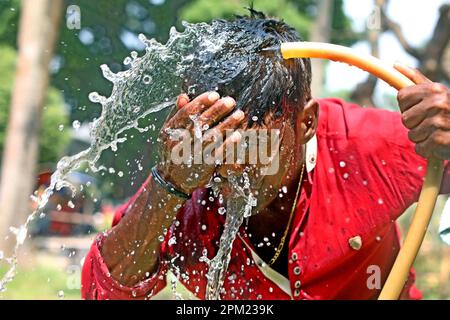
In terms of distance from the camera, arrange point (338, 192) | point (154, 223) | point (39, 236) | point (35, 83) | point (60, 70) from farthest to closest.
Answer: point (39, 236)
point (60, 70)
point (35, 83)
point (338, 192)
point (154, 223)

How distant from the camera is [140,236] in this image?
1486 mm

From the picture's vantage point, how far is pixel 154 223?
1.46 metres

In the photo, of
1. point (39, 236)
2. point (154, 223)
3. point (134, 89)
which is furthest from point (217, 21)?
point (39, 236)

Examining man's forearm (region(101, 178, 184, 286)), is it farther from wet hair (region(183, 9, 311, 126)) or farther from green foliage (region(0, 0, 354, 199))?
green foliage (region(0, 0, 354, 199))

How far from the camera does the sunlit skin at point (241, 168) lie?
4.23 ft

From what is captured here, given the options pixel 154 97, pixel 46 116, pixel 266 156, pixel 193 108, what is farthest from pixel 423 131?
pixel 46 116

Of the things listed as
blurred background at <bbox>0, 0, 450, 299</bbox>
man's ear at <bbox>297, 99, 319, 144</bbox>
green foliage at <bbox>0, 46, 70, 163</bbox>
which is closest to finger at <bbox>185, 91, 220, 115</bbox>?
man's ear at <bbox>297, 99, 319, 144</bbox>

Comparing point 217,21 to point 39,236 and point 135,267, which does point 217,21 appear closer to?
point 135,267

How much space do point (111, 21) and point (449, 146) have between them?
421 cm

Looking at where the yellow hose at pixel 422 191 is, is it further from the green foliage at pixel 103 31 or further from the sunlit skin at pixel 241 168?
the green foliage at pixel 103 31

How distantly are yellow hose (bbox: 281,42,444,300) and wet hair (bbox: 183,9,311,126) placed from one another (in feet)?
0.23

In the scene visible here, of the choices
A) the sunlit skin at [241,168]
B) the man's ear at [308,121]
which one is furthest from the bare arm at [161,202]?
the man's ear at [308,121]

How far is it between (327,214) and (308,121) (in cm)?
19

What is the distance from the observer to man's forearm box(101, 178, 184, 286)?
143cm
